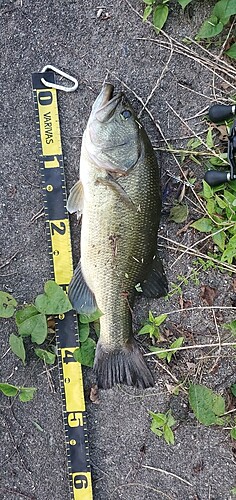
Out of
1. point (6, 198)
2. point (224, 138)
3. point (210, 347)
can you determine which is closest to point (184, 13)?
point (224, 138)

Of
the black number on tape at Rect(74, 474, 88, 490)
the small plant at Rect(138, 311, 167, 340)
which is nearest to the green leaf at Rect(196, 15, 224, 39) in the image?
the small plant at Rect(138, 311, 167, 340)

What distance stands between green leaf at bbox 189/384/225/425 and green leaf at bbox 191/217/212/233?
82 centimetres

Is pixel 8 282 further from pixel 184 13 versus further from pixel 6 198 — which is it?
pixel 184 13

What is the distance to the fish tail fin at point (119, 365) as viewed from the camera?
2711 millimetres

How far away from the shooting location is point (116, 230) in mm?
2525

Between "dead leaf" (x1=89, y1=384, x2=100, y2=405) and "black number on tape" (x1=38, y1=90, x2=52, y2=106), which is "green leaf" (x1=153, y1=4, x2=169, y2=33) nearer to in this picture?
"black number on tape" (x1=38, y1=90, x2=52, y2=106)

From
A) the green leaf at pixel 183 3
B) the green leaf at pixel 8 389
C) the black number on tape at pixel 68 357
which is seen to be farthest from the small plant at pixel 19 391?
the green leaf at pixel 183 3

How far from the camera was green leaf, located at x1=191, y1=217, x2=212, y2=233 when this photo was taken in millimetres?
2816

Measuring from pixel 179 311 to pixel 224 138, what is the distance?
0.95 m

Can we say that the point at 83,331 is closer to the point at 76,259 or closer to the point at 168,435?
the point at 76,259

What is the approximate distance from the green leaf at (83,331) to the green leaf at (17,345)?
306mm

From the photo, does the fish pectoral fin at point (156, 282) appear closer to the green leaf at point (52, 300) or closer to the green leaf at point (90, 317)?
the green leaf at point (90, 317)

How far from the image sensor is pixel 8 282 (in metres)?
2.89

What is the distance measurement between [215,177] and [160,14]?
2.93 ft
